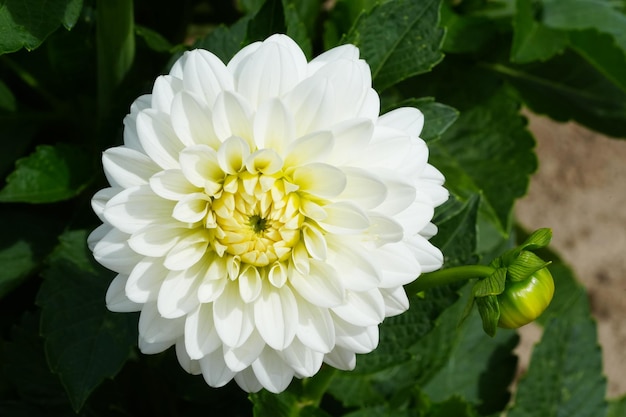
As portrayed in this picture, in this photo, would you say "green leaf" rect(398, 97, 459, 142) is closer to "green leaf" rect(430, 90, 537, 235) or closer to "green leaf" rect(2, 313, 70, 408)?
"green leaf" rect(430, 90, 537, 235)

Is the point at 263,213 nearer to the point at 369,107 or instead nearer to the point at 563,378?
the point at 369,107

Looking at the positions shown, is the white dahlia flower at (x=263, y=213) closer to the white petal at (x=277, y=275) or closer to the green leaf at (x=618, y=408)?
the white petal at (x=277, y=275)

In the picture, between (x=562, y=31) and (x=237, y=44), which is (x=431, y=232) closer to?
(x=237, y=44)

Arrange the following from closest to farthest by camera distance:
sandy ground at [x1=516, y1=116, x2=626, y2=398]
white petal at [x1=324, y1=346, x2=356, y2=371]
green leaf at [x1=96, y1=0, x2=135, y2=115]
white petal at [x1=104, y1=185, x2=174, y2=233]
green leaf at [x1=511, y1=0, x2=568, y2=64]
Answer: white petal at [x1=104, y1=185, x2=174, y2=233] → white petal at [x1=324, y1=346, x2=356, y2=371] → green leaf at [x1=96, y1=0, x2=135, y2=115] → green leaf at [x1=511, y1=0, x2=568, y2=64] → sandy ground at [x1=516, y1=116, x2=626, y2=398]

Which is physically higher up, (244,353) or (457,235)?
(244,353)

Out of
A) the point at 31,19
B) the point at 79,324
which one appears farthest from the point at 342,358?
the point at 31,19

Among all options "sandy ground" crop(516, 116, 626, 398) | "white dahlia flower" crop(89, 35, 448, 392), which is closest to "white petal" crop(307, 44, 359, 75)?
"white dahlia flower" crop(89, 35, 448, 392)

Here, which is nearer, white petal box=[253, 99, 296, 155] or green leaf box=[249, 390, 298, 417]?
white petal box=[253, 99, 296, 155]
